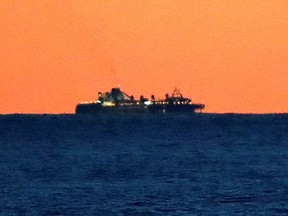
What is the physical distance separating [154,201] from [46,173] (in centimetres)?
1614

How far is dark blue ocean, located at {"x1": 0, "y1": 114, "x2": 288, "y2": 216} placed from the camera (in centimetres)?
5669

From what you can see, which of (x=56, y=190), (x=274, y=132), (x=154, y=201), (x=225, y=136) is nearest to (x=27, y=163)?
(x=56, y=190)

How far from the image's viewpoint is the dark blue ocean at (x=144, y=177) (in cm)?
5669

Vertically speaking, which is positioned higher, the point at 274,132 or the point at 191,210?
the point at 274,132

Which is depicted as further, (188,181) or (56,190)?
(188,181)


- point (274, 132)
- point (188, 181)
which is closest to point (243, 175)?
point (188, 181)

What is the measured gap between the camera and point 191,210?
182 ft

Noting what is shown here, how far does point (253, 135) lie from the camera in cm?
14012

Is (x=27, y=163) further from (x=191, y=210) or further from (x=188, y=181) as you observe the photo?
(x=191, y=210)

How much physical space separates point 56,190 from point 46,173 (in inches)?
421

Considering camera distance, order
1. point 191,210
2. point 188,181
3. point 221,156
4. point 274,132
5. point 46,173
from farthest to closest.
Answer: point 274,132 → point 221,156 → point 46,173 → point 188,181 → point 191,210

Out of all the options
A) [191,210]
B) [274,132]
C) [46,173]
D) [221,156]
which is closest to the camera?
[191,210]

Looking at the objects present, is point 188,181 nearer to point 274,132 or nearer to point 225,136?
point 225,136

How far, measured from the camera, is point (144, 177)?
71.6 m
